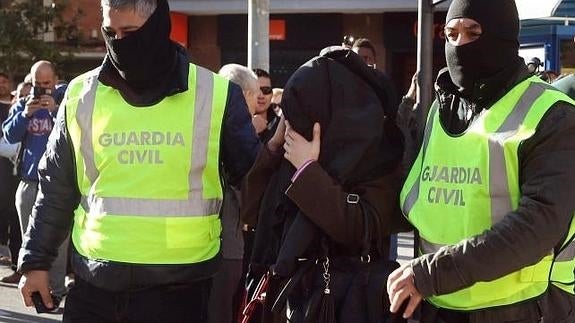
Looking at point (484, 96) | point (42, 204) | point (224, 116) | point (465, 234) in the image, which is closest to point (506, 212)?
point (465, 234)

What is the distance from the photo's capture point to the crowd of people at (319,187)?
8.43 feet

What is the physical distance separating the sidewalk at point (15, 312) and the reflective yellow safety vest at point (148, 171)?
3.62 m

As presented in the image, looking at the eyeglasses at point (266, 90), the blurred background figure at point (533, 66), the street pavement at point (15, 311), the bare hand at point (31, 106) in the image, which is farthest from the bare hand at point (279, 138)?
the bare hand at point (31, 106)

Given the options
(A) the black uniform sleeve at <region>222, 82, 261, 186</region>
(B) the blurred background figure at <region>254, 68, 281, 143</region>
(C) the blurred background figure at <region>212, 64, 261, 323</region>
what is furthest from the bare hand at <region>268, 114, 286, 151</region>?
(B) the blurred background figure at <region>254, 68, 281, 143</region>

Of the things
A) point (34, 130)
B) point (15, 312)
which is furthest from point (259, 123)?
point (15, 312)

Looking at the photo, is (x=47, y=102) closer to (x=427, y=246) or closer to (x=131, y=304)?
(x=131, y=304)

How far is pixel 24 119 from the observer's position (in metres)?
7.23

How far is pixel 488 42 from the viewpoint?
2697 mm

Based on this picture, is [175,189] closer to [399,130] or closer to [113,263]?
[113,263]

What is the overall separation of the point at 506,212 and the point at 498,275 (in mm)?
202

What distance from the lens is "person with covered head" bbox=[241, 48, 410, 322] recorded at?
110 inches

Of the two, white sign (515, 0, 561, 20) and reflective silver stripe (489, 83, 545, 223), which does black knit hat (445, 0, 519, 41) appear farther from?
white sign (515, 0, 561, 20)

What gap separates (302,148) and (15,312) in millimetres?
4823

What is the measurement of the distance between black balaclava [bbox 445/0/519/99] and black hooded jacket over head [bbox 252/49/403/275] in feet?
1.02
